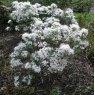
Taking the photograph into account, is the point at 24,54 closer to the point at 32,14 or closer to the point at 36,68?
the point at 36,68

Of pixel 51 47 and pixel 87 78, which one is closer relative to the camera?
pixel 51 47

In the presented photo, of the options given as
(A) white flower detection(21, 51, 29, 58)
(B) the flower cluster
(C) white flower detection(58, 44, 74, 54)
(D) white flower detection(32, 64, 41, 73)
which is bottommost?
(D) white flower detection(32, 64, 41, 73)

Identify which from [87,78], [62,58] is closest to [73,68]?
[87,78]

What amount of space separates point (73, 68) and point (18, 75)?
100 cm

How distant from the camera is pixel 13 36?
802 centimetres

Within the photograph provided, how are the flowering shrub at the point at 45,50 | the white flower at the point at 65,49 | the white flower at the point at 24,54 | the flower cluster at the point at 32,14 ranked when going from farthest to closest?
the flower cluster at the point at 32,14 < the white flower at the point at 24,54 < the flowering shrub at the point at 45,50 < the white flower at the point at 65,49

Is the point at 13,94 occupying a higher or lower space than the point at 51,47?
lower

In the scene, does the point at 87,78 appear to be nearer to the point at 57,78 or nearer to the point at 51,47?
the point at 57,78

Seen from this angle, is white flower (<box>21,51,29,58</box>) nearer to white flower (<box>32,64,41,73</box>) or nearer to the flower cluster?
white flower (<box>32,64,41,73</box>)

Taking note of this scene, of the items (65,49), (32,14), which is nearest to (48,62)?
(65,49)

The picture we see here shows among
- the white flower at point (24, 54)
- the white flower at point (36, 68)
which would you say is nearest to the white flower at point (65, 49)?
the white flower at point (36, 68)

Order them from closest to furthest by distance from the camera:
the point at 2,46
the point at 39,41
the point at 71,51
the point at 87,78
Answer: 1. the point at 71,51
2. the point at 39,41
3. the point at 87,78
4. the point at 2,46

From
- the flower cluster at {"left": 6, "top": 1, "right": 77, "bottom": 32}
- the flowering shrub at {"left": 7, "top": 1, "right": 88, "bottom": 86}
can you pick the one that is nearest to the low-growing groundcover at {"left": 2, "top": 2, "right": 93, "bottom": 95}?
the flowering shrub at {"left": 7, "top": 1, "right": 88, "bottom": 86}

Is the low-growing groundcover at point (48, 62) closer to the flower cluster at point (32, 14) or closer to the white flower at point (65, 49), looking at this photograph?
the white flower at point (65, 49)
